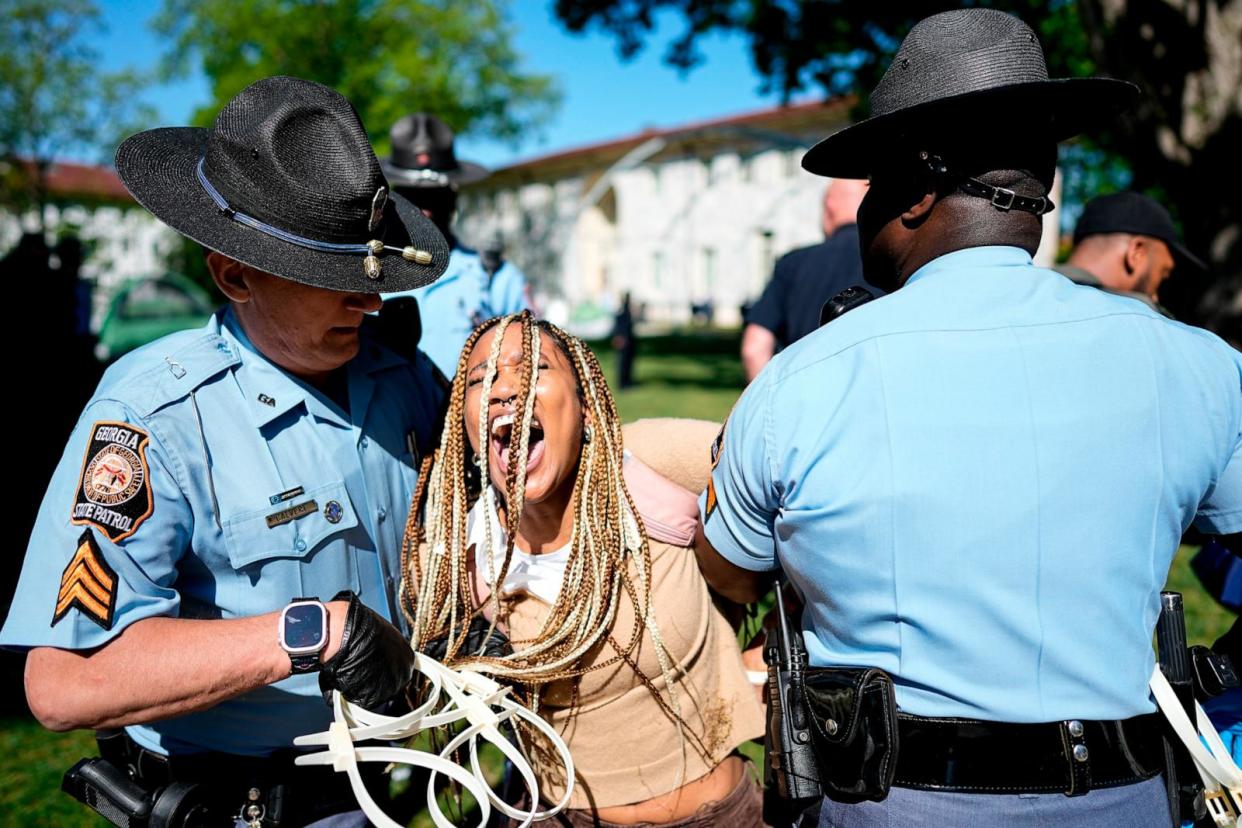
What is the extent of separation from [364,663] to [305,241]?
849 millimetres

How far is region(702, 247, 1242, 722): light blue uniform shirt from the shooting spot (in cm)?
144

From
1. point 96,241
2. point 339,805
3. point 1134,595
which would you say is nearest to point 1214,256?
point 1134,595

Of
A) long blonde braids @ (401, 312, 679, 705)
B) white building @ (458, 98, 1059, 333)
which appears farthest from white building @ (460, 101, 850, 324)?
long blonde braids @ (401, 312, 679, 705)

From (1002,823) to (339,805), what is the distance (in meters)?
1.36

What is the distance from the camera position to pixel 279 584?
A: 1.89 m

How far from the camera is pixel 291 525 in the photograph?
1.90 m

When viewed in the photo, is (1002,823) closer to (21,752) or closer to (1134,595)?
(1134,595)

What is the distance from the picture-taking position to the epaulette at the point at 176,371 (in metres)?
1.79

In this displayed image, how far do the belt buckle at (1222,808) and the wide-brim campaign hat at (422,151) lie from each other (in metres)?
3.96

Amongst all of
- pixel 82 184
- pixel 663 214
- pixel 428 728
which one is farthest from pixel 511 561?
pixel 82 184

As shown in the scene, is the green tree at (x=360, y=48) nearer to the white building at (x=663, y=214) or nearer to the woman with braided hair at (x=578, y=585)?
the white building at (x=663, y=214)

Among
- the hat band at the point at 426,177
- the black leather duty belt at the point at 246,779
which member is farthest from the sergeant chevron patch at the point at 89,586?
the hat band at the point at 426,177

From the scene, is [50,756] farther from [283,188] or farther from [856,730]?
[856,730]

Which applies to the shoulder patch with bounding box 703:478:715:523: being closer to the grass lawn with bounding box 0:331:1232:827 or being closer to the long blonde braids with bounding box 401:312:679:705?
the long blonde braids with bounding box 401:312:679:705
